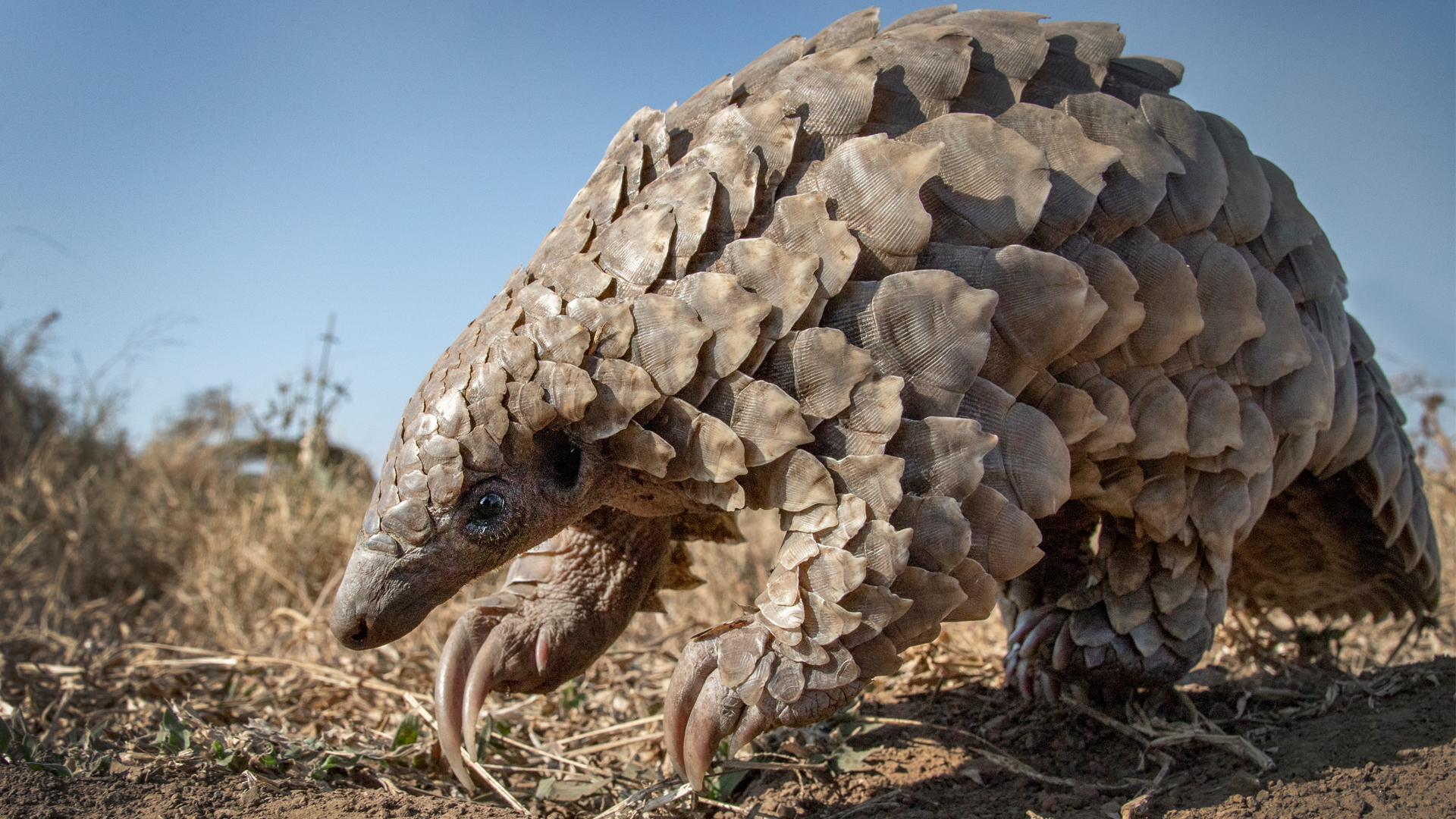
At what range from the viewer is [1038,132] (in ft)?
7.45

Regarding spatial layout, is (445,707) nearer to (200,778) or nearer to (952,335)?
(200,778)

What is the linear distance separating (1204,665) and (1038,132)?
2627 mm

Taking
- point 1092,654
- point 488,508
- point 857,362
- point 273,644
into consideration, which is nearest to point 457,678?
point 488,508

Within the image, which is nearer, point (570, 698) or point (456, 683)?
point (456, 683)

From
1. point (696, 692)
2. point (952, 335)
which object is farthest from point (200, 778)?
point (952, 335)

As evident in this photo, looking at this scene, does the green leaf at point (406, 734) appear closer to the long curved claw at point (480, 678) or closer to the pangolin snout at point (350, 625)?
the long curved claw at point (480, 678)

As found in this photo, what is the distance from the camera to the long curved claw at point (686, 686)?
208 centimetres

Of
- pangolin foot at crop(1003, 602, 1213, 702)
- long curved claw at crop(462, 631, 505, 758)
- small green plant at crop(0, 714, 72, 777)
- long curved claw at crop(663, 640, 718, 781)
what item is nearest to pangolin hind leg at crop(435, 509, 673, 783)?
long curved claw at crop(462, 631, 505, 758)

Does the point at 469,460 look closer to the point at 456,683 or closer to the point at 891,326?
the point at 456,683

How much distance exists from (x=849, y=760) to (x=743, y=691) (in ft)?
2.59

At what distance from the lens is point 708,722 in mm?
2031

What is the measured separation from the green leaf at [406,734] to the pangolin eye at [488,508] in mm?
961

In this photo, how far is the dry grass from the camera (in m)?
2.61

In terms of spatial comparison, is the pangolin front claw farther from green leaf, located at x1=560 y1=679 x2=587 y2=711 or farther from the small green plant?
the small green plant
